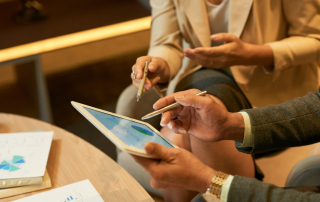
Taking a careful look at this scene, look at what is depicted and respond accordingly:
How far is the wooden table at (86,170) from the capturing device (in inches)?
26.9

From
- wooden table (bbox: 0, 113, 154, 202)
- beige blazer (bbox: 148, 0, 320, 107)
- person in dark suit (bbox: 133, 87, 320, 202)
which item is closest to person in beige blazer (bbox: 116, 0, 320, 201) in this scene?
beige blazer (bbox: 148, 0, 320, 107)

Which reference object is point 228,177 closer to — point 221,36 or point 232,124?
point 232,124

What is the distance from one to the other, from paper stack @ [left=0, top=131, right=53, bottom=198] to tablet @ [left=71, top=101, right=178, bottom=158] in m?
0.20

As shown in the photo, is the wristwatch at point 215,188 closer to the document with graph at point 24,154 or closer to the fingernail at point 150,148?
the fingernail at point 150,148

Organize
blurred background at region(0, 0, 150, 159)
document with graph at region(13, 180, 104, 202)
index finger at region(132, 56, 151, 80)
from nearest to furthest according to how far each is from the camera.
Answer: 1. document with graph at region(13, 180, 104, 202)
2. index finger at region(132, 56, 151, 80)
3. blurred background at region(0, 0, 150, 159)

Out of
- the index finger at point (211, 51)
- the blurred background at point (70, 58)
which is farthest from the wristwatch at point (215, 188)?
the blurred background at point (70, 58)

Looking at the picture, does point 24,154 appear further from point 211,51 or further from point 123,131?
point 211,51

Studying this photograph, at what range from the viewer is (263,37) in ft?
3.64

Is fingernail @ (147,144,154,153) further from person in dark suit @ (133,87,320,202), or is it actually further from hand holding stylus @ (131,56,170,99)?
hand holding stylus @ (131,56,170,99)

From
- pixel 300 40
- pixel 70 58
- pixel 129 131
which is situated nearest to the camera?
pixel 129 131

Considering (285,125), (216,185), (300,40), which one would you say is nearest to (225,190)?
(216,185)

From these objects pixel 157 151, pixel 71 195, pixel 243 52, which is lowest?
pixel 71 195

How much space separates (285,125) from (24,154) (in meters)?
0.66

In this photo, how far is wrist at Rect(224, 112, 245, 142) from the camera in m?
0.74
